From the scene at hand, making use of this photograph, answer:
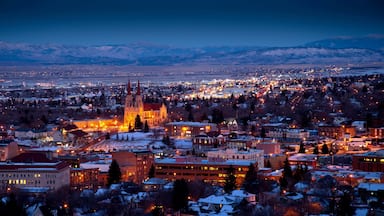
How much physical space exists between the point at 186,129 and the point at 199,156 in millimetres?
12309

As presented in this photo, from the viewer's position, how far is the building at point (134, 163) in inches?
1596

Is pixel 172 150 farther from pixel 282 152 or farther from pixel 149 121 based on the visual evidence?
pixel 149 121

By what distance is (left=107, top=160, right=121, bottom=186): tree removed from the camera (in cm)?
3703

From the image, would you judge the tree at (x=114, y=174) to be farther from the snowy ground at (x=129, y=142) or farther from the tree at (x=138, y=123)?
the tree at (x=138, y=123)

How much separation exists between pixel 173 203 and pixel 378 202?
6.58 m

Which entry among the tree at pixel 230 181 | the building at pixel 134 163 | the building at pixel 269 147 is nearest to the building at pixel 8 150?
the building at pixel 134 163

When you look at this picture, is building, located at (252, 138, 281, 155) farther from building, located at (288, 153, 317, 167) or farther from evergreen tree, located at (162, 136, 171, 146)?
evergreen tree, located at (162, 136, 171, 146)

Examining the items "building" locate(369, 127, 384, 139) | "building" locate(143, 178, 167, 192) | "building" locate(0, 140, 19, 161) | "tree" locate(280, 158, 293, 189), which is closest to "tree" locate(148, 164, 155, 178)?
"building" locate(143, 178, 167, 192)

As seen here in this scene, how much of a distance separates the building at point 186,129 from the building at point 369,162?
15.7 meters

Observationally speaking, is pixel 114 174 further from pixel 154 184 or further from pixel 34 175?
pixel 34 175

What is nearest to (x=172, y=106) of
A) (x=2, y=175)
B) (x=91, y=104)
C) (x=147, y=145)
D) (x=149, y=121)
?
(x=91, y=104)

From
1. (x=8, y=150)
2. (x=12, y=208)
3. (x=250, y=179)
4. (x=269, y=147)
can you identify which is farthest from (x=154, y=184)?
(x=269, y=147)

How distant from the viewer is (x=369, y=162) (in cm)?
4194

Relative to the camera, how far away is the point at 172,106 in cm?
7988
